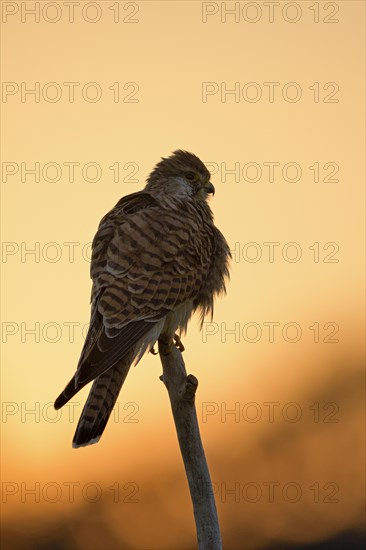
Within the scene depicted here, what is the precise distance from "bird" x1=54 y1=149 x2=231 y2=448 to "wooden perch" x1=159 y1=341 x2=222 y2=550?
32 cm

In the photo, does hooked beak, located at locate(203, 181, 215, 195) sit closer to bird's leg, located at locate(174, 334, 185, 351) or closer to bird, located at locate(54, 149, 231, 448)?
bird, located at locate(54, 149, 231, 448)

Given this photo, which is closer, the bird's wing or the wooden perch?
the wooden perch

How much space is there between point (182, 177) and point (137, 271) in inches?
47.5

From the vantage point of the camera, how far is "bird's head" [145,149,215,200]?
507 centimetres

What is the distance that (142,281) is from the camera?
4.04m

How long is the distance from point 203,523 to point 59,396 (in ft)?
2.43

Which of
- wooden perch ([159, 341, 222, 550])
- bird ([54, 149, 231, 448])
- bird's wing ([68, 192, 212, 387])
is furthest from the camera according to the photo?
bird's wing ([68, 192, 212, 387])

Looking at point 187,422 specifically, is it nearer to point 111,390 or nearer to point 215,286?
point 111,390

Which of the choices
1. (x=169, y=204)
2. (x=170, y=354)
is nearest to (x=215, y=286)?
(x=169, y=204)

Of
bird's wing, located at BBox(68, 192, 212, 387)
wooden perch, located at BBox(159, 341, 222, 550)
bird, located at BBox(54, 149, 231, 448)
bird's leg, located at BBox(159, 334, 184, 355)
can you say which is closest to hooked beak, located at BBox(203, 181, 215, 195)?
bird, located at BBox(54, 149, 231, 448)

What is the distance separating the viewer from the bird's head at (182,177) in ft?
16.6

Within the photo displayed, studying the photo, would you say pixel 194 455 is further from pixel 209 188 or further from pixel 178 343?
pixel 209 188

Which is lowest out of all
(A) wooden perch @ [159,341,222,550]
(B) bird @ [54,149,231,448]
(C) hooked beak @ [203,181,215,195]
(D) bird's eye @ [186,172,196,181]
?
(A) wooden perch @ [159,341,222,550]

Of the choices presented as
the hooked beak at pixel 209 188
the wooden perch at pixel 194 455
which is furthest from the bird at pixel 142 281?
the wooden perch at pixel 194 455
